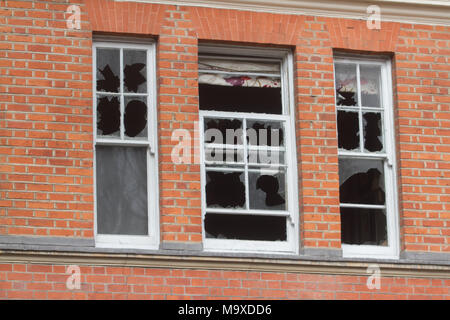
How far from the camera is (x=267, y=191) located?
16188 mm

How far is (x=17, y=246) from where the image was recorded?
15.1 meters

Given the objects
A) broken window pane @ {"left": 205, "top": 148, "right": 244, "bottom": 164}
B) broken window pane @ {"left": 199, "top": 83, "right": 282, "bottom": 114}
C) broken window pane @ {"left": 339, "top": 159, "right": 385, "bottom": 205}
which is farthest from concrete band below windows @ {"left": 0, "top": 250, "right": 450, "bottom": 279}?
broken window pane @ {"left": 199, "top": 83, "right": 282, "bottom": 114}

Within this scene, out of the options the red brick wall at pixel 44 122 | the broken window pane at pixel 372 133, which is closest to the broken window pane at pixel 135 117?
the red brick wall at pixel 44 122

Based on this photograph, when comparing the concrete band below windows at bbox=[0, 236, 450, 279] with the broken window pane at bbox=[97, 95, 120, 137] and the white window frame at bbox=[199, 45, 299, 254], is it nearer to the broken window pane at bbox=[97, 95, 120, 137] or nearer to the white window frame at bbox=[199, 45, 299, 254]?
the white window frame at bbox=[199, 45, 299, 254]

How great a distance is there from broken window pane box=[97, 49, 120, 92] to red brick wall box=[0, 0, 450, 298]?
247 mm

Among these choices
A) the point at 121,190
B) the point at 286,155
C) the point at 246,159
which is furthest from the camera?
the point at 286,155

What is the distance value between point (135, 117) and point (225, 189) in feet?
3.88

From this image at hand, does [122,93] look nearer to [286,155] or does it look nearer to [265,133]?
[265,133]

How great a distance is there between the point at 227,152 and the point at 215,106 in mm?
516

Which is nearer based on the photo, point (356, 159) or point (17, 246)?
point (17, 246)

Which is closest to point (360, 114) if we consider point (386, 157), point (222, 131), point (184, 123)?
point (386, 157)
